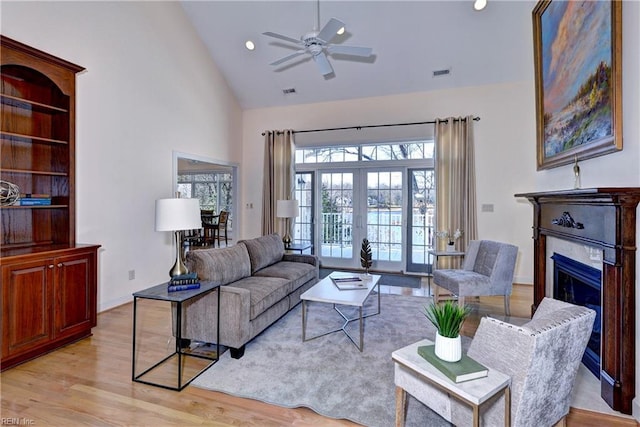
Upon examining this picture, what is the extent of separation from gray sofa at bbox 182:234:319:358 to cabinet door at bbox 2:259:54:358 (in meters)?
1.11

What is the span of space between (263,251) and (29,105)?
2765 millimetres

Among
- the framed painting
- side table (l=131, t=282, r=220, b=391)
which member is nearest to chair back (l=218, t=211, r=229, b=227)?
side table (l=131, t=282, r=220, b=391)

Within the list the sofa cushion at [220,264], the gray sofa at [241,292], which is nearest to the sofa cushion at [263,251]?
the gray sofa at [241,292]

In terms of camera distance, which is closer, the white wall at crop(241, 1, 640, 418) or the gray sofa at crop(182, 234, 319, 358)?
the gray sofa at crop(182, 234, 319, 358)

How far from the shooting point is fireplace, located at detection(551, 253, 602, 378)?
8.15 feet

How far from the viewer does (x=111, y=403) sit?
2.11 metres

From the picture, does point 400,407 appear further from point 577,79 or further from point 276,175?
point 276,175

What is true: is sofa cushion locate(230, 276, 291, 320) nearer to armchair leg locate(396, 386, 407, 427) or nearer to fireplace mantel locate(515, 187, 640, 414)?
armchair leg locate(396, 386, 407, 427)

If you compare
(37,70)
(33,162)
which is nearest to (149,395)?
(33,162)

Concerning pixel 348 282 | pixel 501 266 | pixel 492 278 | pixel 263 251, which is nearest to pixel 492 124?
pixel 501 266

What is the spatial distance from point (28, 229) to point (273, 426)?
3.05 m

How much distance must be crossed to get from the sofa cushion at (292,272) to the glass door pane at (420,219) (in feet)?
7.56

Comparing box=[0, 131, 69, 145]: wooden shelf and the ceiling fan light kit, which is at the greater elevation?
the ceiling fan light kit

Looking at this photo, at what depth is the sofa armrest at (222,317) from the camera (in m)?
2.71
